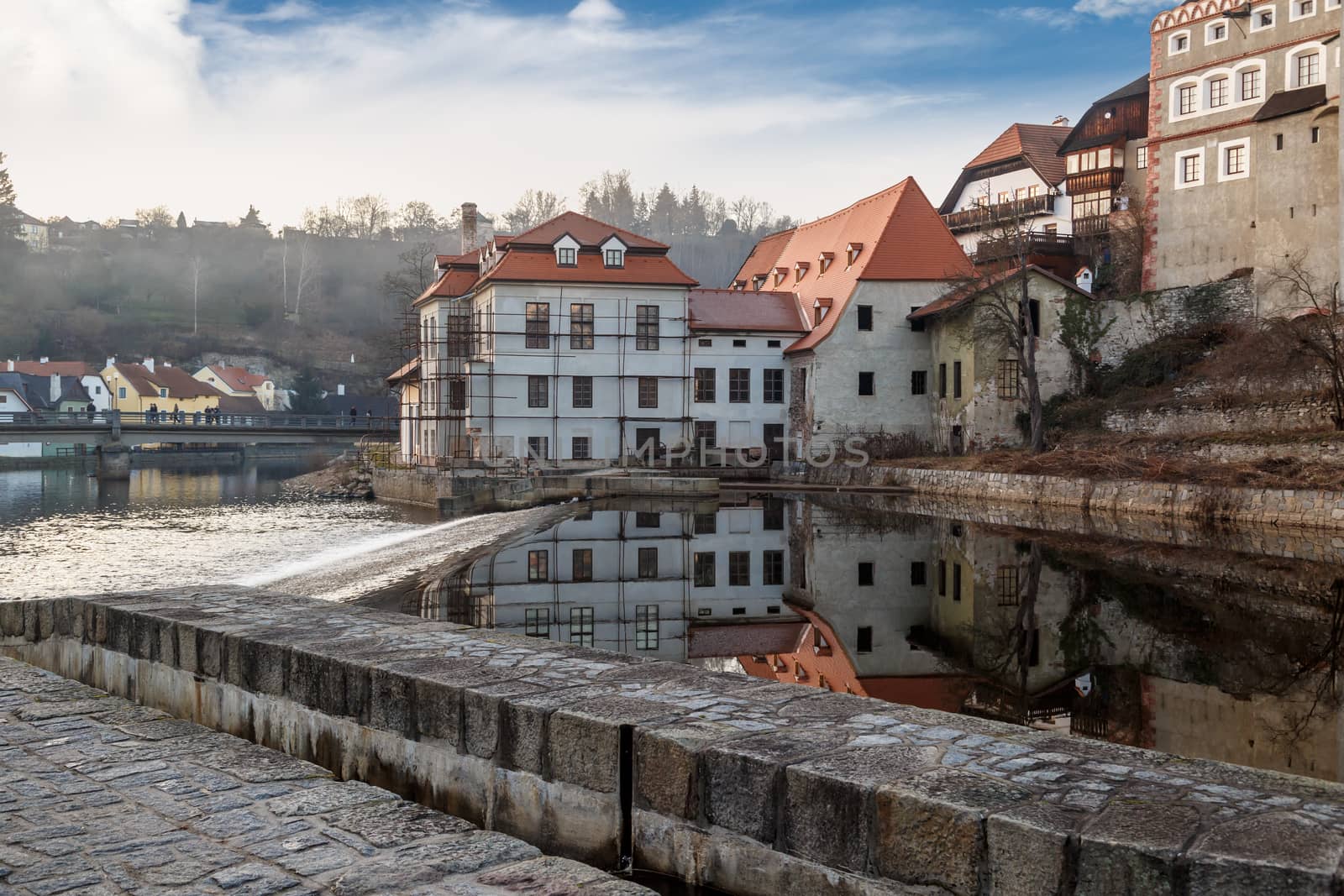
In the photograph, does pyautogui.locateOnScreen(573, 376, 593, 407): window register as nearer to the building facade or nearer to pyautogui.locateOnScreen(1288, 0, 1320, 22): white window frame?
the building facade

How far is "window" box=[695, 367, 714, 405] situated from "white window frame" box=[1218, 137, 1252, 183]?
21.6m

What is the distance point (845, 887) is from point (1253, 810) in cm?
156

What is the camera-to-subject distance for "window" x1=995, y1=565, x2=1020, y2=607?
1502cm

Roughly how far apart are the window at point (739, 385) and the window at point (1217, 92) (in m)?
21.4

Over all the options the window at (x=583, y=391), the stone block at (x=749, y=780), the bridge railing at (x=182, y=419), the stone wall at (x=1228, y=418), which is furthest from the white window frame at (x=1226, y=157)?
the stone block at (x=749, y=780)

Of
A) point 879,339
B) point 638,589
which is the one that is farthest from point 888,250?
point 638,589

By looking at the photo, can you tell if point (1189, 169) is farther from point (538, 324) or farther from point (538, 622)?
point (538, 622)

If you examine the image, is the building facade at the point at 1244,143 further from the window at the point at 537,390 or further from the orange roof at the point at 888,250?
the window at the point at 537,390

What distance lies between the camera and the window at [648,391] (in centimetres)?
4462

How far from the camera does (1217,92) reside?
43156 mm

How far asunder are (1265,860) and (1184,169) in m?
46.7

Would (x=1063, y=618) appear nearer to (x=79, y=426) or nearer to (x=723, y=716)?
(x=723, y=716)

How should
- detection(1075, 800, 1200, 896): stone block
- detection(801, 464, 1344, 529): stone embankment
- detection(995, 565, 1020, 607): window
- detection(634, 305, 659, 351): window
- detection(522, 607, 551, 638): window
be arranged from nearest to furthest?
detection(1075, 800, 1200, 896): stone block → detection(522, 607, 551, 638): window → detection(995, 565, 1020, 607): window → detection(801, 464, 1344, 529): stone embankment → detection(634, 305, 659, 351): window

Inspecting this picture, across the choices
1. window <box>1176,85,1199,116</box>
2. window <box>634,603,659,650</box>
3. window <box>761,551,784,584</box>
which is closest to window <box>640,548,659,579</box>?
window <box>761,551,784,584</box>
